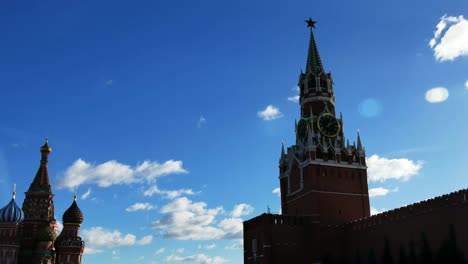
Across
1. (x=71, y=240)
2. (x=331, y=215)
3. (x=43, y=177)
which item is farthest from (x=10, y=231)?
(x=331, y=215)

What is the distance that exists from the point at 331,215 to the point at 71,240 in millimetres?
38292

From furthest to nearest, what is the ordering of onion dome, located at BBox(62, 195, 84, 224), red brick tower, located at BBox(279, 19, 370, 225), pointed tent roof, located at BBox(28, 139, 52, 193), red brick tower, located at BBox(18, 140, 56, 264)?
pointed tent roof, located at BBox(28, 139, 52, 193) → onion dome, located at BBox(62, 195, 84, 224) → red brick tower, located at BBox(18, 140, 56, 264) → red brick tower, located at BBox(279, 19, 370, 225)

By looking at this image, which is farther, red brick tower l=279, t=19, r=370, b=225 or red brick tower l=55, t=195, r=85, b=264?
red brick tower l=55, t=195, r=85, b=264

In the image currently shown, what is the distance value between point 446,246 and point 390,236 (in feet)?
25.6

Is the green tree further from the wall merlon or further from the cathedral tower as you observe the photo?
the cathedral tower

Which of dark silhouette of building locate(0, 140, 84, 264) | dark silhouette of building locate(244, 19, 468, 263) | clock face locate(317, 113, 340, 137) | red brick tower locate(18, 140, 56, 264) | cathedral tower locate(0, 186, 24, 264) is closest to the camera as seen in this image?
dark silhouette of building locate(244, 19, 468, 263)

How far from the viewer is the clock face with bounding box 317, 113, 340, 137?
61.4 meters

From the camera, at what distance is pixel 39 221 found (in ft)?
238

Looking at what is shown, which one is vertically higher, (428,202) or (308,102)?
(308,102)

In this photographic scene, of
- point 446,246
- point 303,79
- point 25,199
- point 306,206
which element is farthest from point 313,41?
point 25,199

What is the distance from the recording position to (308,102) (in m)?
65.7

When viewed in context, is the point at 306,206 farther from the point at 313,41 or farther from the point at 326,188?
the point at 313,41

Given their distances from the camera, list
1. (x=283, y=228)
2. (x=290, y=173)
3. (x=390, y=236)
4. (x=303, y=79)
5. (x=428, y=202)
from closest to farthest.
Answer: (x=428, y=202) → (x=390, y=236) → (x=283, y=228) → (x=290, y=173) → (x=303, y=79)

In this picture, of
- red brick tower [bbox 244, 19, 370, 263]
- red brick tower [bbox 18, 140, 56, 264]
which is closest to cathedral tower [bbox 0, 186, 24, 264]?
red brick tower [bbox 18, 140, 56, 264]
